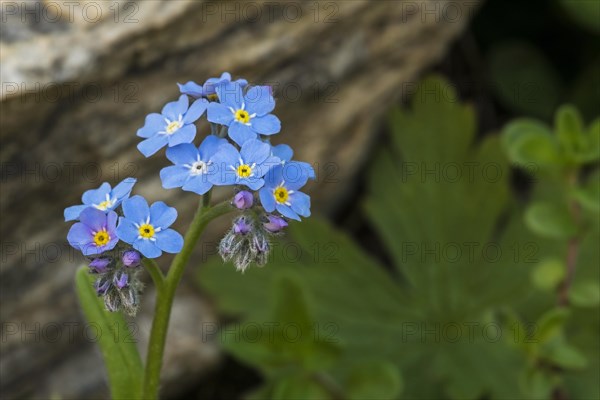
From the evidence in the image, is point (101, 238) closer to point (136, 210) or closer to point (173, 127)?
point (136, 210)

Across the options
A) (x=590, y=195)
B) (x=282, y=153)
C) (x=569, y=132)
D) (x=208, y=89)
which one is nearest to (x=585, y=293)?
(x=590, y=195)

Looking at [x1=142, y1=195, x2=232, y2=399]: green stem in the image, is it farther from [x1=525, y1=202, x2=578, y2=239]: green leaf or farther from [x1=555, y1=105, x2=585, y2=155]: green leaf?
[x1=555, y1=105, x2=585, y2=155]: green leaf

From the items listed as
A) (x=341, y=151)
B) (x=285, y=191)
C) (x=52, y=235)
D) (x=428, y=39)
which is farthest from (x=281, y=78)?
(x=285, y=191)

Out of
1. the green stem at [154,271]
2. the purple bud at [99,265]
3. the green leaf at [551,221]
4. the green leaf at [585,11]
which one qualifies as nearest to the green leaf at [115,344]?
the green stem at [154,271]

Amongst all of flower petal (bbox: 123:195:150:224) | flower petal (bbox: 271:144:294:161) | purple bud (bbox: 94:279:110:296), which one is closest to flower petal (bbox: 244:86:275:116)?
flower petal (bbox: 271:144:294:161)

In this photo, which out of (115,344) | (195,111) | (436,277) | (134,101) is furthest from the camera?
(436,277)

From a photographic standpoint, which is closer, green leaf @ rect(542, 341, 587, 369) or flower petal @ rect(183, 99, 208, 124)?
flower petal @ rect(183, 99, 208, 124)
